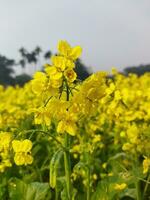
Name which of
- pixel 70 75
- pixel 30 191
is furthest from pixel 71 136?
pixel 70 75

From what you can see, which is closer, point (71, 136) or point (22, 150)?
point (22, 150)

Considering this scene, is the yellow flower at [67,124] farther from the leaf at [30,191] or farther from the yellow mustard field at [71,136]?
the leaf at [30,191]

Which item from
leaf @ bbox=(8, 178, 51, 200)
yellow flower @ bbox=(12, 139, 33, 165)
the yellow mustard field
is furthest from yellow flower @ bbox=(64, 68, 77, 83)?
leaf @ bbox=(8, 178, 51, 200)

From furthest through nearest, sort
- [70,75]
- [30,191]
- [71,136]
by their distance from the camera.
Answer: [30,191] → [71,136] → [70,75]

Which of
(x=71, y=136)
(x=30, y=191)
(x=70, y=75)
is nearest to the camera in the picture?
(x=70, y=75)

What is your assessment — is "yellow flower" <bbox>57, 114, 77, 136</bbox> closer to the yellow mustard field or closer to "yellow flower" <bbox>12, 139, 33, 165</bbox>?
the yellow mustard field

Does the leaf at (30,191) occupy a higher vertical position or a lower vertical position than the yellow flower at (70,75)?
lower

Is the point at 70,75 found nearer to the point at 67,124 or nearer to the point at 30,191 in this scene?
the point at 67,124

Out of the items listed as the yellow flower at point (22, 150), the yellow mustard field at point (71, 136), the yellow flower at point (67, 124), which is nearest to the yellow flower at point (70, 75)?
the yellow mustard field at point (71, 136)

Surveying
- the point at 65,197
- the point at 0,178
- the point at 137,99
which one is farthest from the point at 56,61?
the point at 137,99

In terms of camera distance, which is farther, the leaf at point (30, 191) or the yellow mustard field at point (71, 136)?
the leaf at point (30, 191)

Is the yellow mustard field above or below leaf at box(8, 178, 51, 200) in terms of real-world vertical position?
above

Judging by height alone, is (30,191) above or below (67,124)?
below
